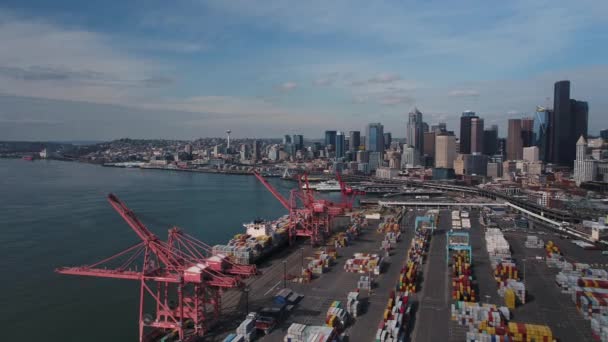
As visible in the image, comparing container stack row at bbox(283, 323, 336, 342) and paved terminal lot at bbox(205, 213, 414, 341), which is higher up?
container stack row at bbox(283, 323, 336, 342)

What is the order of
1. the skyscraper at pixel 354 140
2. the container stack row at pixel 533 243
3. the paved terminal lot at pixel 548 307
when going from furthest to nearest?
1. the skyscraper at pixel 354 140
2. the container stack row at pixel 533 243
3. the paved terminal lot at pixel 548 307

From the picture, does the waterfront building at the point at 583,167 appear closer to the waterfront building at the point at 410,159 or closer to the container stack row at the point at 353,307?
the waterfront building at the point at 410,159

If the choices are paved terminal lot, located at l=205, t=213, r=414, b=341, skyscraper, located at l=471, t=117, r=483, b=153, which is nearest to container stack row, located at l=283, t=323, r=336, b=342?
paved terminal lot, located at l=205, t=213, r=414, b=341

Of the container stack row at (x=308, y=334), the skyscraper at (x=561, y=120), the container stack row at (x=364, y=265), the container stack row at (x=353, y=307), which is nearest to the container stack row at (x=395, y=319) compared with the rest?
the container stack row at (x=353, y=307)

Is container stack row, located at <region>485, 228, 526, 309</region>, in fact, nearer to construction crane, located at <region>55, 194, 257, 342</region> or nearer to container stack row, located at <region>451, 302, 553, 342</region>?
container stack row, located at <region>451, 302, 553, 342</region>

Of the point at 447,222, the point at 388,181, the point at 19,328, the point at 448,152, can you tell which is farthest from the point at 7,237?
the point at 448,152

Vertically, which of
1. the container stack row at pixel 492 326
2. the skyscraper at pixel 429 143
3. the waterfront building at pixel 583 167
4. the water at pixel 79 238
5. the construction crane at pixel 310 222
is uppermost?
the skyscraper at pixel 429 143

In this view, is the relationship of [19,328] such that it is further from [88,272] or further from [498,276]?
[498,276]

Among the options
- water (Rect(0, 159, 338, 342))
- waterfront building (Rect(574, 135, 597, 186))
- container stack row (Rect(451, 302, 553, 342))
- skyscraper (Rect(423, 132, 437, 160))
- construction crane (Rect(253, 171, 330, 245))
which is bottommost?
water (Rect(0, 159, 338, 342))
